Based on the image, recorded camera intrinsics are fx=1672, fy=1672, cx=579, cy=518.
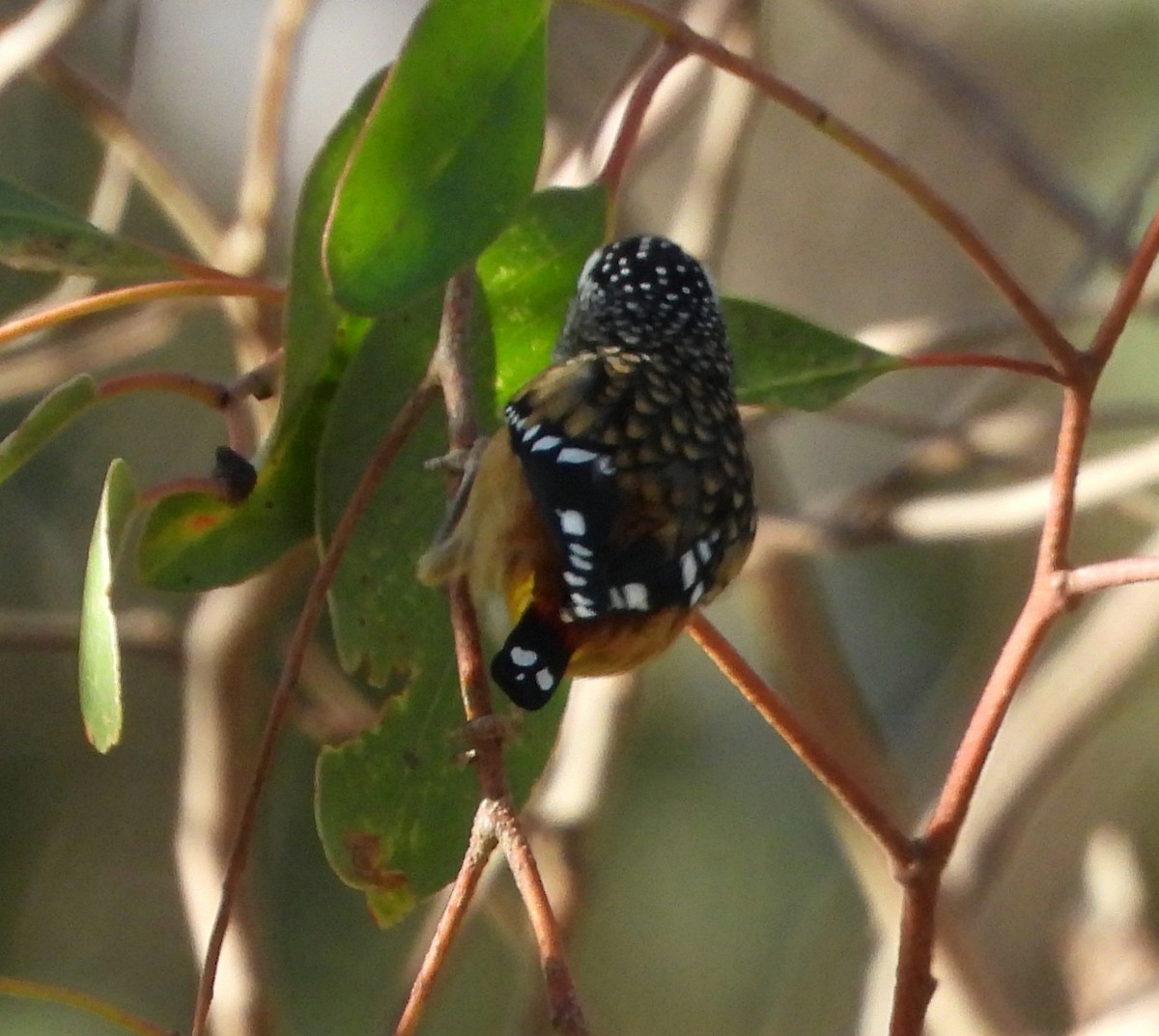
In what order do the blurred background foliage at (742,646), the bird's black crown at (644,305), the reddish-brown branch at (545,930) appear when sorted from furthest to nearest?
the blurred background foliage at (742,646) < the bird's black crown at (644,305) < the reddish-brown branch at (545,930)

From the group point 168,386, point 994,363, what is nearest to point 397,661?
point 168,386

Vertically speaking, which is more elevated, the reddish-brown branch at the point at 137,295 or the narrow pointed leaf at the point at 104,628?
the reddish-brown branch at the point at 137,295

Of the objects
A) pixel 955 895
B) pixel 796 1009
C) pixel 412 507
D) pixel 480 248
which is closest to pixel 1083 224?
pixel 955 895

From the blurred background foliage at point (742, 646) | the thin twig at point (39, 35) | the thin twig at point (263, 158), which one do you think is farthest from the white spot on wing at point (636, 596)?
the blurred background foliage at point (742, 646)

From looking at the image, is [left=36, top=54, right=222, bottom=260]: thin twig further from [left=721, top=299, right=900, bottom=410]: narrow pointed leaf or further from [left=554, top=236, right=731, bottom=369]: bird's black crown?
[left=721, top=299, right=900, bottom=410]: narrow pointed leaf

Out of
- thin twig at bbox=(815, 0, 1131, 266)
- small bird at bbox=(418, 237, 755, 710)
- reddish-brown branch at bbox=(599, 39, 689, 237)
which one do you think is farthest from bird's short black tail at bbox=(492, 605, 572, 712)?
thin twig at bbox=(815, 0, 1131, 266)

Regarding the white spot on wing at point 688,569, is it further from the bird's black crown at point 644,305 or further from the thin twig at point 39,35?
the thin twig at point 39,35

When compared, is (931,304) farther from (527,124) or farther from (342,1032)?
(527,124)
